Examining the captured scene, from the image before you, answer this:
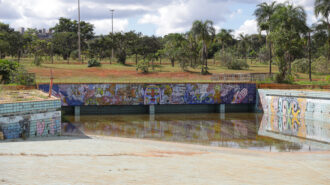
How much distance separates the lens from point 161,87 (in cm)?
4606

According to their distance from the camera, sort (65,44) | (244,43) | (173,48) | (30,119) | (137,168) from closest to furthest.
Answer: (137,168), (30,119), (173,48), (65,44), (244,43)

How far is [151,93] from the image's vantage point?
4584 centimetres

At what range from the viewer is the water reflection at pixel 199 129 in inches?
1015

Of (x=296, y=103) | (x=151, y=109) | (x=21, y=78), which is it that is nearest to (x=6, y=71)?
(x=21, y=78)

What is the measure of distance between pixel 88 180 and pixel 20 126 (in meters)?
12.9

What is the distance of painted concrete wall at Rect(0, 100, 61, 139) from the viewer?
70.3ft

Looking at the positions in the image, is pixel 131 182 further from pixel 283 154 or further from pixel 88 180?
pixel 283 154

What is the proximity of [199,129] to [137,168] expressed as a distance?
20.0 m

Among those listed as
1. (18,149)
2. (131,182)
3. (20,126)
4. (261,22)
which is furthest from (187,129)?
(261,22)

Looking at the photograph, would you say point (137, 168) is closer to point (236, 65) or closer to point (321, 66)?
point (321, 66)

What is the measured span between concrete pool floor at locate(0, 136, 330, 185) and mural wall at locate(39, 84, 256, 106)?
25243 mm

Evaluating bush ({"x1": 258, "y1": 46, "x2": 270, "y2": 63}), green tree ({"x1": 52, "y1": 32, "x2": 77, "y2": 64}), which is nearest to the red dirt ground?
green tree ({"x1": 52, "y1": 32, "x2": 77, "y2": 64})

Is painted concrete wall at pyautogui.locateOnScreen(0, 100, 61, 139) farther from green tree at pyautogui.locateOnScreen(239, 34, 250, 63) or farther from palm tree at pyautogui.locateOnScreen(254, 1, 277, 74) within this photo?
green tree at pyautogui.locateOnScreen(239, 34, 250, 63)

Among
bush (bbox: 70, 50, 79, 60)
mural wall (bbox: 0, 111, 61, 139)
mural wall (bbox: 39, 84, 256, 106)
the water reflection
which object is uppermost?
bush (bbox: 70, 50, 79, 60)
